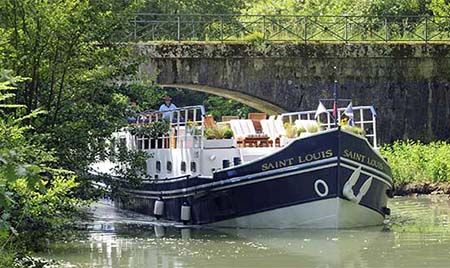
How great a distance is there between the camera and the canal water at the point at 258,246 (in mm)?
15477

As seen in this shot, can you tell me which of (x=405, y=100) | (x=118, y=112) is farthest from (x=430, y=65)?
(x=118, y=112)

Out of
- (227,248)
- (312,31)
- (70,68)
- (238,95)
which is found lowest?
Result: (227,248)

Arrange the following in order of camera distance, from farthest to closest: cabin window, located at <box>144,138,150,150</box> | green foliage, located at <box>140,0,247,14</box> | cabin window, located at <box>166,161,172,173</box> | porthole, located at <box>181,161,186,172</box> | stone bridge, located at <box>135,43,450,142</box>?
green foliage, located at <box>140,0,247,14</box>
stone bridge, located at <box>135,43,450,142</box>
cabin window, located at <box>144,138,150,150</box>
cabin window, located at <box>166,161,172,173</box>
porthole, located at <box>181,161,186,172</box>

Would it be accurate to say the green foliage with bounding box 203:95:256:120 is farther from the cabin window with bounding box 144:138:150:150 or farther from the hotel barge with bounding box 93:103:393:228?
the hotel barge with bounding box 93:103:393:228

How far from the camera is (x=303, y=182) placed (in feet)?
62.6

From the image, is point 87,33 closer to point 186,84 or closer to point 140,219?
point 140,219

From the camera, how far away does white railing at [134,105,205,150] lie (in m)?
20.9

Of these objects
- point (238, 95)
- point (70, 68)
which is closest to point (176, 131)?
point (70, 68)

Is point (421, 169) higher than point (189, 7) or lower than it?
lower

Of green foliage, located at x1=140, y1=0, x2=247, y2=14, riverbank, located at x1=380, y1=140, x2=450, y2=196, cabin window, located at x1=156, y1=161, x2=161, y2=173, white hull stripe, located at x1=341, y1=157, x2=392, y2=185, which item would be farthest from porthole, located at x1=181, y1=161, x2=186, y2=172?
green foliage, located at x1=140, y1=0, x2=247, y2=14

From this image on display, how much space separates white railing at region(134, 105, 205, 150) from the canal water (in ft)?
5.40

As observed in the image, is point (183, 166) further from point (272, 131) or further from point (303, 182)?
point (303, 182)

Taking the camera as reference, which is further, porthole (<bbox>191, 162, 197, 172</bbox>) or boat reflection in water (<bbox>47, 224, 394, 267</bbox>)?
porthole (<bbox>191, 162, 197, 172</bbox>)

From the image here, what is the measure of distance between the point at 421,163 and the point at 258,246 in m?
10.8
